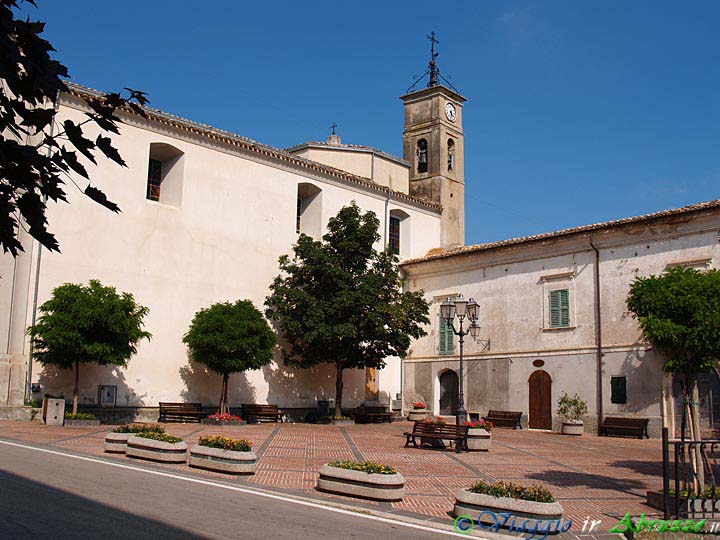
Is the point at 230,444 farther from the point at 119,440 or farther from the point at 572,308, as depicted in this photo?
the point at 572,308

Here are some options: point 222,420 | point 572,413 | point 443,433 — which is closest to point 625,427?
point 572,413

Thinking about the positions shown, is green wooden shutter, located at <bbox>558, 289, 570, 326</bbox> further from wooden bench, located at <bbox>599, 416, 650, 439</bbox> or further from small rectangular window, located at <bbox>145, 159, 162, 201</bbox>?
small rectangular window, located at <bbox>145, 159, 162, 201</bbox>

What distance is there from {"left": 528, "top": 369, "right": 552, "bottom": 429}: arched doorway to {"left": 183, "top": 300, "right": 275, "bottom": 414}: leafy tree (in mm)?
10434

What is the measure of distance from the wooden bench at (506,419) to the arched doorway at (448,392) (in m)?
3.25

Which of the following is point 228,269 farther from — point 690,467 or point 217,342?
point 690,467

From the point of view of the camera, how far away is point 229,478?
12781 mm

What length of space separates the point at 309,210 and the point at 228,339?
372 inches

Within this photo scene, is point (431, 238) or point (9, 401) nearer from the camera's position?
point (9, 401)

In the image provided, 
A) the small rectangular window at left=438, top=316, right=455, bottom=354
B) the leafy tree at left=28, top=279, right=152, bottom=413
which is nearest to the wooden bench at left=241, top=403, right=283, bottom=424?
the leafy tree at left=28, top=279, right=152, bottom=413

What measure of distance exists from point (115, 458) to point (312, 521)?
7.10 meters

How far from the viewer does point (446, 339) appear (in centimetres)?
3250

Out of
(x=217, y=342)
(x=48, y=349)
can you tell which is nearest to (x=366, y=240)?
(x=217, y=342)

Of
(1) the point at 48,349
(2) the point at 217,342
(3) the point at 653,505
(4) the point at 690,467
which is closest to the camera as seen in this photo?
(4) the point at 690,467

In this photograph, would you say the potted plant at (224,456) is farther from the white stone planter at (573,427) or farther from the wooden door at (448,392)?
the wooden door at (448,392)
